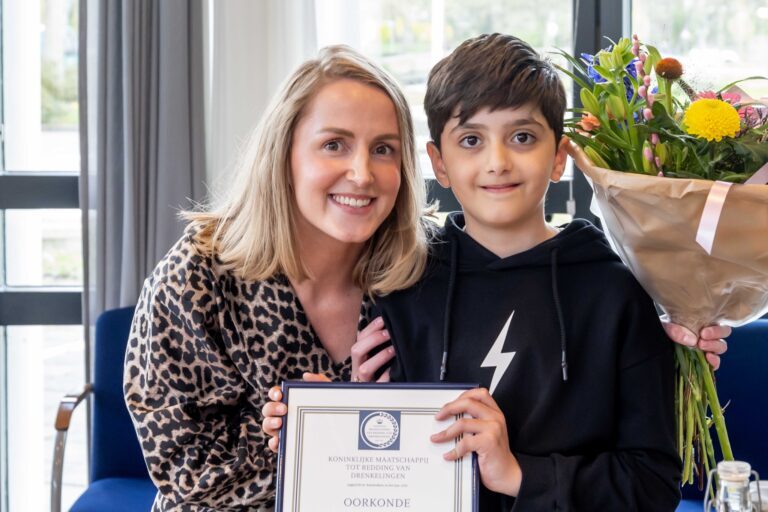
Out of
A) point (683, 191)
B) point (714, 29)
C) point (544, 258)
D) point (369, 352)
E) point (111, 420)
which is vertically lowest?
point (111, 420)

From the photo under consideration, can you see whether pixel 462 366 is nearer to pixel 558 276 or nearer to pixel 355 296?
pixel 558 276

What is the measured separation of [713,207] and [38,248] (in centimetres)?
317

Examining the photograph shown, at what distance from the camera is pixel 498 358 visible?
186cm

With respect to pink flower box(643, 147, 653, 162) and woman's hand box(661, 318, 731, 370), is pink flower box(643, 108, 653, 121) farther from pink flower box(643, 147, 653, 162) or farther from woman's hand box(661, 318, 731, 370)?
woman's hand box(661, 318, 731, 370)

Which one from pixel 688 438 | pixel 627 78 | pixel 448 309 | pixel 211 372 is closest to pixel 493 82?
pixel 627 78

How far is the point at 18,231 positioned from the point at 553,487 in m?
2.99

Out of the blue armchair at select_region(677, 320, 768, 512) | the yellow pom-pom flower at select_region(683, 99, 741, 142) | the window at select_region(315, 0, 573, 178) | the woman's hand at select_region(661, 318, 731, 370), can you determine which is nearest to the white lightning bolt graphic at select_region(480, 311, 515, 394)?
the woman's hand at select_region(661, 318, 731, 370)

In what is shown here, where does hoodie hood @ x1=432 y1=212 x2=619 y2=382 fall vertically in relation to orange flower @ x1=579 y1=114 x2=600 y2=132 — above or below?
below

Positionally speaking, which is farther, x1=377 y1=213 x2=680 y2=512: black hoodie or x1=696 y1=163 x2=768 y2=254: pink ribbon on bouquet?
x1=377 y1=213 x2=680 y2=512: black hoodie

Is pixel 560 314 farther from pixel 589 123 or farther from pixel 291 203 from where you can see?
pixel 291 203

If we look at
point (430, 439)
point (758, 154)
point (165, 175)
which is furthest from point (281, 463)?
point (165, 175)

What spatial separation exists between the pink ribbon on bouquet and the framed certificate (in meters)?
0.51

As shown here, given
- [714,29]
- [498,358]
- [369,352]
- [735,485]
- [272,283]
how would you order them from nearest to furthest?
[735,485] < [498,358] < [369,352] < [272,283] < [714,29]

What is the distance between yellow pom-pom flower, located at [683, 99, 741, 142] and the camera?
1.55m
